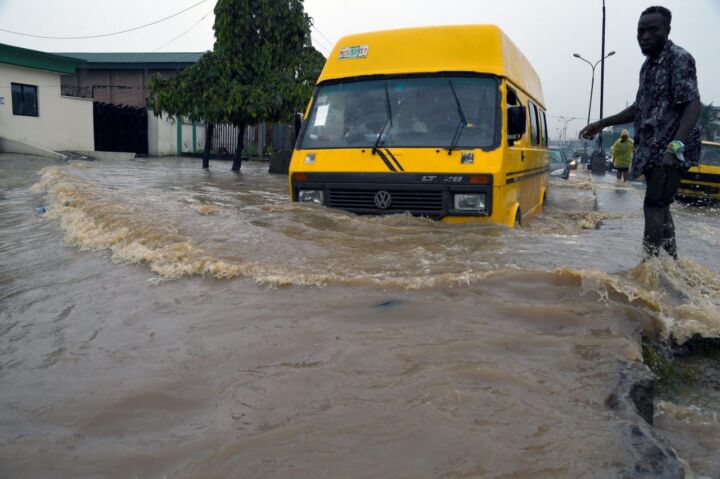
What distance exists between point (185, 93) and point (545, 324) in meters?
16.0

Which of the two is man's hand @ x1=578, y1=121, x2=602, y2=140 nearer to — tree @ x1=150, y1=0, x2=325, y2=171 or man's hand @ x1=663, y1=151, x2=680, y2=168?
man's hand @ x1=663, y1=151, x2=680, y2=168

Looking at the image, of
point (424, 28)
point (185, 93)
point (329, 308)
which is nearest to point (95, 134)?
point (185, 93)

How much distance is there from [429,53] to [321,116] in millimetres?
1245

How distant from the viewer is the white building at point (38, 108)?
21.2 meters

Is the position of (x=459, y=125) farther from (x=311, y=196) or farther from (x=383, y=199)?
(x=311, y=196)

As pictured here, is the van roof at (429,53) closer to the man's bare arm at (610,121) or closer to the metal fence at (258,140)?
the man's bare arm at (610,121)

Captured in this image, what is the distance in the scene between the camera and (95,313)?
11.8ft

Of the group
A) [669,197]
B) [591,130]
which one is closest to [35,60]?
[591,130]

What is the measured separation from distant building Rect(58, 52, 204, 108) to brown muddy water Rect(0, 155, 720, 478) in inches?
1187

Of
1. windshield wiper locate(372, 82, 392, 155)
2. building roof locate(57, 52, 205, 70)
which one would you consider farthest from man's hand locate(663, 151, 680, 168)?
building roof locate(57, 52, 205, 70)

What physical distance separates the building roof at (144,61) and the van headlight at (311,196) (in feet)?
93.3

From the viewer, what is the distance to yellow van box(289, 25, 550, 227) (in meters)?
5.09

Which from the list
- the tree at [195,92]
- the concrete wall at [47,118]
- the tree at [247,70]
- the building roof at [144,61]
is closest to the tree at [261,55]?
the tree at [247,70]

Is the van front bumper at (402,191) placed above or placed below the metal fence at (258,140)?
below
